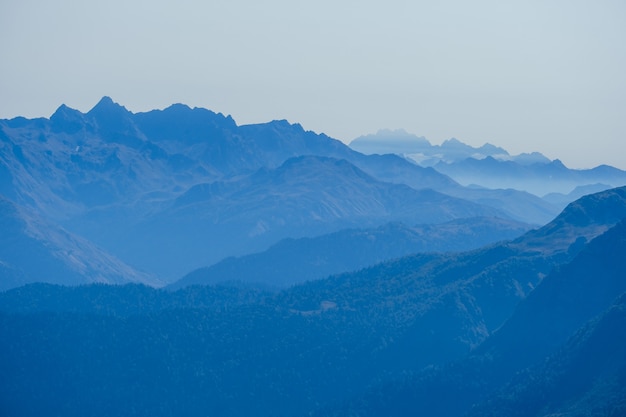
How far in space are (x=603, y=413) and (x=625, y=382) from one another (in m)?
12.6

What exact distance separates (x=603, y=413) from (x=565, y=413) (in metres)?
10.1

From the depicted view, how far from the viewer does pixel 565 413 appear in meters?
199

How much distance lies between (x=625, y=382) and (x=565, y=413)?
39.7 feet

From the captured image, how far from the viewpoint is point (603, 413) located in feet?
623

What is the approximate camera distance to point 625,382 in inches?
7869
